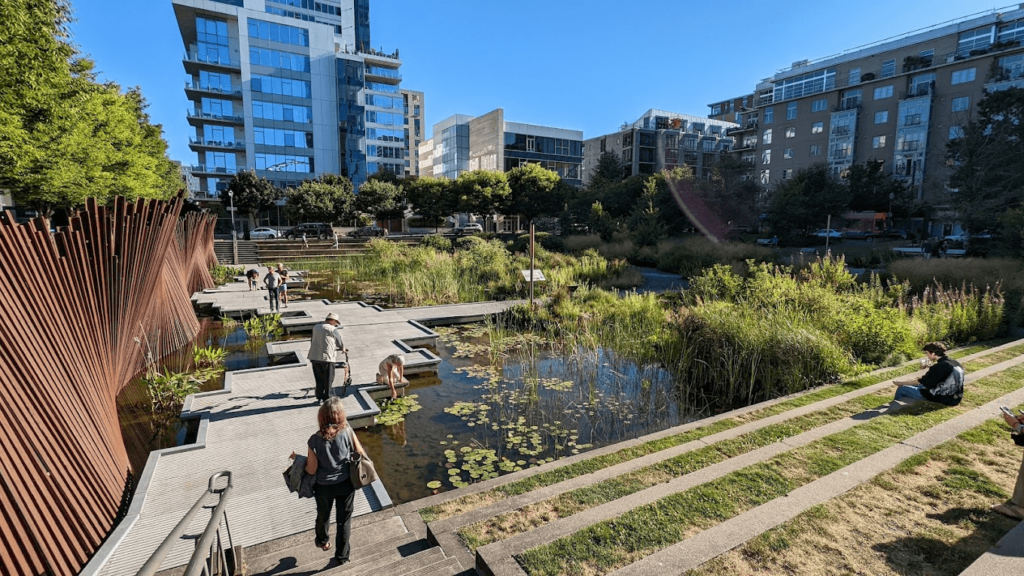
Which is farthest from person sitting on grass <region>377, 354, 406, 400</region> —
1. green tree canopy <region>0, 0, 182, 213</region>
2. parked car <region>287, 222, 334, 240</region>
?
parked car <region>287, 222, 334, 240</region>

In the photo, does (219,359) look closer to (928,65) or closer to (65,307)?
(65,307)

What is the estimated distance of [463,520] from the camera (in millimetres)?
3891

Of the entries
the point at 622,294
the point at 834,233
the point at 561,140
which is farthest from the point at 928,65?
the point at 622,294

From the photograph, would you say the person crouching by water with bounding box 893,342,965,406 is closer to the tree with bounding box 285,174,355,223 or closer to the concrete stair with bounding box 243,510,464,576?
the concrete stair with bounding box 243,510,464,576

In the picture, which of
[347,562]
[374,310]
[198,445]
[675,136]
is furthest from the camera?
[675,136]

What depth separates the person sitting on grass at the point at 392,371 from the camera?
24.3 feet

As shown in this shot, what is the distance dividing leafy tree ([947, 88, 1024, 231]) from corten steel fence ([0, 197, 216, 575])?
37.9 meters

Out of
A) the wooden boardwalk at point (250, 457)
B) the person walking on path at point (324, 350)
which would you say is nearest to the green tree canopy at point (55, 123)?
the wooden boardwalk at point (250, 457)

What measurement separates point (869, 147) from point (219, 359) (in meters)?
57.4

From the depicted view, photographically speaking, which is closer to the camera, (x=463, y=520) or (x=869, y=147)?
(x=463, y=520)

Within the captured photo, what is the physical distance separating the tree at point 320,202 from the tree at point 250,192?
3.27m

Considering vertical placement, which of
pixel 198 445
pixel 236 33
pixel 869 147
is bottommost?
pixel 198 445

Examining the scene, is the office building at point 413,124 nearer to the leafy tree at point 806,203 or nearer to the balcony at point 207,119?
the balcony at point 207,119

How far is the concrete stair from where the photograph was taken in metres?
3.38
